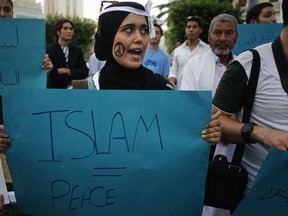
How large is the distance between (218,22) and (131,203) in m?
2.30

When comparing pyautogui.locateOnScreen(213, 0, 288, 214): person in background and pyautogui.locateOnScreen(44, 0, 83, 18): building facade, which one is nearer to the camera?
pyautogui.locateOnScreen(213, 0, 288, 214): person in background

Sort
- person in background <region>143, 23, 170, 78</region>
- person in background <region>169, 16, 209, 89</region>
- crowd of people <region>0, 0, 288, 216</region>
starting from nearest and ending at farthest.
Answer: crowd of people <region>0, 0, 288, 216</region> → person in background <region>169, 16, 209, 89</region> → person in background <region>143, 23, 170, 78</region>

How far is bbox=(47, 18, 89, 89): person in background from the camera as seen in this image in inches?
182

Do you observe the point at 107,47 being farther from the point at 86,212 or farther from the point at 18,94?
the point at 86,212

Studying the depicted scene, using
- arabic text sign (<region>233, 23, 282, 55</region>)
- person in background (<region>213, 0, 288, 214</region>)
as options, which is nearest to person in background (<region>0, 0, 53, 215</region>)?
person in background (<region>213, 0, 288, 214</region>)

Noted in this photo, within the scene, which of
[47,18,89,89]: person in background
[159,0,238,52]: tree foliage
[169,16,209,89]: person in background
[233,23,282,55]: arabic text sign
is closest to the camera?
[233,23,282,55]: arabic text sign

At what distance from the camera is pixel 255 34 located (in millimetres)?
3695

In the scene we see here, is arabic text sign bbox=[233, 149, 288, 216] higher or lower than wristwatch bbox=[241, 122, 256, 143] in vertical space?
lower

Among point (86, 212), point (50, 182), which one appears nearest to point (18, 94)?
point (50, 182)

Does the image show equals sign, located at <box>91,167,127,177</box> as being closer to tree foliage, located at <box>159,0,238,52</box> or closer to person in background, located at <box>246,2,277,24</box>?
person in background, located at <box>246,2,277,24</box>

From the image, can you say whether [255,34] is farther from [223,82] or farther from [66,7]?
[66,7]

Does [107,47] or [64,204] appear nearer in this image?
[64,204]

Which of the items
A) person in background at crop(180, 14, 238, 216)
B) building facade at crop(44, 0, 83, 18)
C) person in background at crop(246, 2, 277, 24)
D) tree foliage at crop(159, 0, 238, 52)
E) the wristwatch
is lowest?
the wristwatch

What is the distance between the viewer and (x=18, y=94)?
1.44 m
